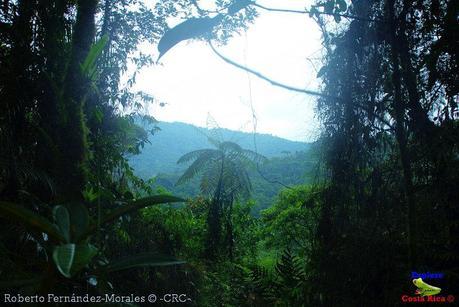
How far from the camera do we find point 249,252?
39.0 feet

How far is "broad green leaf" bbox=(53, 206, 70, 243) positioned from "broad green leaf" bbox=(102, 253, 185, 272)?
0.77 feet

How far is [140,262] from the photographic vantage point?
1.68 m

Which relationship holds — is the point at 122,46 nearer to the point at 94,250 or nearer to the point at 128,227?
the point at 128,227

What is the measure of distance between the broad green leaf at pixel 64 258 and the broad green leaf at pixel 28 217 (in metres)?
0.21

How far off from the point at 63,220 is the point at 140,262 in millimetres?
395

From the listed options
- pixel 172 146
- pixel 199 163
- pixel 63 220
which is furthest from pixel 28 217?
pixel 172 146

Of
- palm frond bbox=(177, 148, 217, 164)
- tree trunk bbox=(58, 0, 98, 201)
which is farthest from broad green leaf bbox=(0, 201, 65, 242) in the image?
palm frond bbox=(177, 148, 217, 164)

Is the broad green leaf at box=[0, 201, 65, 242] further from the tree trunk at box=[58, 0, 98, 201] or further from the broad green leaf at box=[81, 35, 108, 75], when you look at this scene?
the broad green leaf at box=[81, 35, 108, 75]

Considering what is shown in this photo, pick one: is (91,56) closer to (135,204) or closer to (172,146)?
(135,204)

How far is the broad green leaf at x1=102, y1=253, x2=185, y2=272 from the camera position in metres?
1.67

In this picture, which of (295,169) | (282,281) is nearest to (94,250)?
(282,281)

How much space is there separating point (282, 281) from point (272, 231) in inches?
341

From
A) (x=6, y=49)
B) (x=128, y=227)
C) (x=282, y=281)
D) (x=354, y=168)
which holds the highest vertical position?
(x=6, y=49)

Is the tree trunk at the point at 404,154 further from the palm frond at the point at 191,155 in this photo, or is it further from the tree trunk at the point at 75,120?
the palm frond at the point at 191,155
